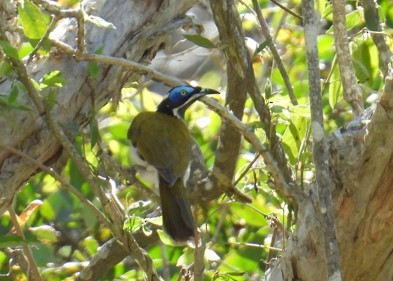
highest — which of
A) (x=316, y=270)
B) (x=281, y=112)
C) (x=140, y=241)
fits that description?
(x=281, y=112)

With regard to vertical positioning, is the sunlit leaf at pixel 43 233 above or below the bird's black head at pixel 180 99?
below

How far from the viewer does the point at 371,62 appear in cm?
400

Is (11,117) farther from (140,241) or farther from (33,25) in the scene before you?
(140,241)

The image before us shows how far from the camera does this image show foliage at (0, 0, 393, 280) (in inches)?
140

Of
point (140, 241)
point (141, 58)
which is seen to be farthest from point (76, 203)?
point (141, 58)

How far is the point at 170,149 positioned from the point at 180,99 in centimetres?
29

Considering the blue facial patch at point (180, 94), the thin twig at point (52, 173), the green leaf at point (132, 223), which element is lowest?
the green leaf at point (132, 223)

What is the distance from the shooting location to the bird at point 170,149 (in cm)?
398

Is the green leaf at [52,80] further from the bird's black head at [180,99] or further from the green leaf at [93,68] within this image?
the bird's black head at [180,99]

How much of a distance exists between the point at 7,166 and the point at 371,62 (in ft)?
4.58

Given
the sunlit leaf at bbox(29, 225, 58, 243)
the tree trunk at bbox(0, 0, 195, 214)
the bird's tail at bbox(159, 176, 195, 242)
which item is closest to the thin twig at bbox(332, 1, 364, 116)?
the tree trunk at bbox(0, 0, 195, 214)

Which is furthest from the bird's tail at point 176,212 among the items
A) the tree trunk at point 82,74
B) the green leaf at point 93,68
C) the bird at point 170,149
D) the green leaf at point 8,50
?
the green leaf at point 8,50

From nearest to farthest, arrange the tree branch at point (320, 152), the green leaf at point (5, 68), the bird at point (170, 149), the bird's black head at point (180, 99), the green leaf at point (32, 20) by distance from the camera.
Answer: the tree branch at point (320, 152) → the green leaf at point (32, 20) → the green leaf at point (5, 68) → the bird at point (170, 149) → the bird's black head at point (180, 99)

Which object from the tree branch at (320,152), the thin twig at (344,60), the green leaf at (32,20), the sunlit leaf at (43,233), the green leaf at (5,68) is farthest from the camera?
the sunlit leaf at (43,233)
